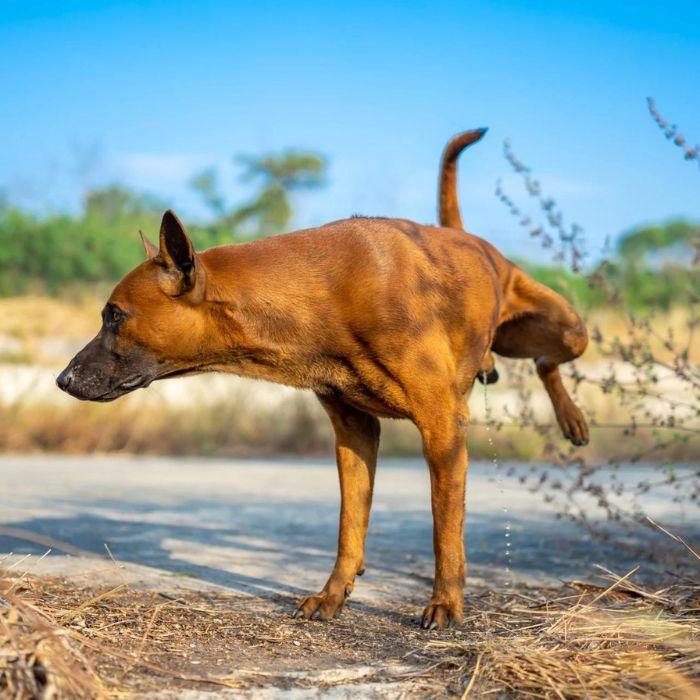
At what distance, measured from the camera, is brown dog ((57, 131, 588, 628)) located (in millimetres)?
4121

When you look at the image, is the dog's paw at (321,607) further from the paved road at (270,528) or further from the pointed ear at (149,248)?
the pointed ear at (149,248)

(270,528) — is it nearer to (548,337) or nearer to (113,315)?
(548,337)

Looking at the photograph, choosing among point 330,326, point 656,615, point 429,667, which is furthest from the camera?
point 330,326

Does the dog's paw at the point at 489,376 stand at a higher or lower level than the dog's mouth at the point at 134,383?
higher

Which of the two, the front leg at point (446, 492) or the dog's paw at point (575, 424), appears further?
the dog's paw at point (575, 424)

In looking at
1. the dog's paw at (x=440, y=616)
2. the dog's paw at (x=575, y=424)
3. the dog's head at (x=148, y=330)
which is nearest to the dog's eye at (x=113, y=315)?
the dog's head at (x=148, y=330)

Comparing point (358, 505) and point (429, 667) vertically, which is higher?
point (358, 505)

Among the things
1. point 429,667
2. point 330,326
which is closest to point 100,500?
point 330,326

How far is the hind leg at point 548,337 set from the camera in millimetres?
5391

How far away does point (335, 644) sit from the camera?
376 centimetres

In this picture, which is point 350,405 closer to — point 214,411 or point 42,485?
point 42,485

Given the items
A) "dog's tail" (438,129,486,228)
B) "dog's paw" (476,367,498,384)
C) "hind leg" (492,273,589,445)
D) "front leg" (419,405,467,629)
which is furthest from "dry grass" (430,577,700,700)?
"dog's tail" (438,129,486,228)

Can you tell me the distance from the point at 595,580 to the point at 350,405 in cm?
175

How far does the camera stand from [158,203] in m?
35.1
